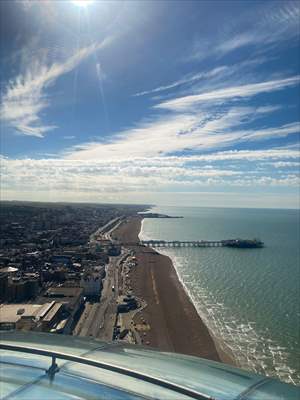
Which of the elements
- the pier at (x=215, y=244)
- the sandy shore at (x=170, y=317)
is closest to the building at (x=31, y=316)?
the sandy shore at (x=170, y=317)

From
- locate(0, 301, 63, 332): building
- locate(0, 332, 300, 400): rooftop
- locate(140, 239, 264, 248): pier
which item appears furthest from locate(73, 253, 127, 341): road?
locate(140, 239, 264, 248): pier

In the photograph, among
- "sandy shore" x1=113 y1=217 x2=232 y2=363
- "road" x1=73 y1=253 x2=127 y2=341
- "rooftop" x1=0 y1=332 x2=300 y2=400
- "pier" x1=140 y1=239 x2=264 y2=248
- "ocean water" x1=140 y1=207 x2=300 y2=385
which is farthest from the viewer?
"pier" x1=140 y1=239 x2=264 y2=248

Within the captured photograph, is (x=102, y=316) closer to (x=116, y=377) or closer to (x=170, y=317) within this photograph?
(x=170, y=317)

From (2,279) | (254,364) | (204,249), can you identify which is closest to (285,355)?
(254,364)

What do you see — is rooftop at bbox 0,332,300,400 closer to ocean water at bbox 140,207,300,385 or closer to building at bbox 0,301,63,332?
ocean water at bbox 140,207,300,385

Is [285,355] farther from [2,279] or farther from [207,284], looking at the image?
[2,279]

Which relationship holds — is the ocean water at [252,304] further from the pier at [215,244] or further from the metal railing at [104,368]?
the metal railing at [104,368]
